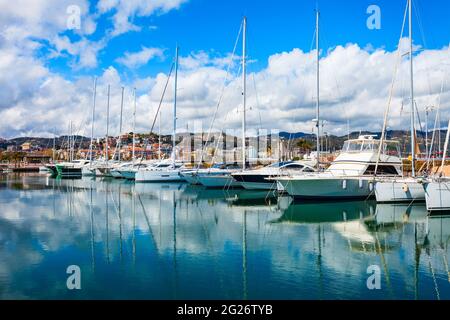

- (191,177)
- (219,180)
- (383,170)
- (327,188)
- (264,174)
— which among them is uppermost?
(383,170)

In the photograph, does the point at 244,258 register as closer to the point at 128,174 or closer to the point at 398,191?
the point at 398,191

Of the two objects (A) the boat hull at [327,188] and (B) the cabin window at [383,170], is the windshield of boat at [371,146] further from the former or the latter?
(A) the boat hull at [327,188]

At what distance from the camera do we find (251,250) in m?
15.8

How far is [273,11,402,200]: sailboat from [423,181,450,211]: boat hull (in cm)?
615

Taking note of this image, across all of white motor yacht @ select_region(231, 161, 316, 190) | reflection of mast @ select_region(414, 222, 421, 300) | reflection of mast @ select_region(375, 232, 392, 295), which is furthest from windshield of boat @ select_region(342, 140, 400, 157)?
reflection of mast @ select_region(375, 232, 392, 295)

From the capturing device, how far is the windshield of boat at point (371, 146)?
107ft

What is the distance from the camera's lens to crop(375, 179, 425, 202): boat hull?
92.5 ft

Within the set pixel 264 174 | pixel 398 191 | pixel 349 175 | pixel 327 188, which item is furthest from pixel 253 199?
pixel 398 191

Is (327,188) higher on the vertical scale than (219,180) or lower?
lower

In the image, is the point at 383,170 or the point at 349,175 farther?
the point at 383,170

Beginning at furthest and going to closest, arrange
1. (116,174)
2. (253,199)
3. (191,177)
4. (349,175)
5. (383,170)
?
(116,174) < (191,177) < (253,199) < (383,170) < (349,175)

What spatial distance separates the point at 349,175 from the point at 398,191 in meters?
3.86

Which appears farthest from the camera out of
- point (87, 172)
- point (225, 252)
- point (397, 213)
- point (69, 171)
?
point (69, 171)

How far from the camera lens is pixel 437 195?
938 inches
